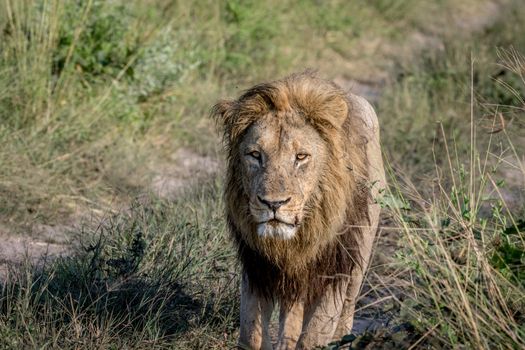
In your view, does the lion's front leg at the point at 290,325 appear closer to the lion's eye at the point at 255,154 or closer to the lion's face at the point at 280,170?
the lion's face at the point at 280,170

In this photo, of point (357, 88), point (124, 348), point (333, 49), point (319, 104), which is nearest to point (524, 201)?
point (319, 104)

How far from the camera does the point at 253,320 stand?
4172mm

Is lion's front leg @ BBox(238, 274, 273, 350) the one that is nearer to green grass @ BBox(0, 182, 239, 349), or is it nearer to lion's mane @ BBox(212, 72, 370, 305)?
lion's mane @ BBox(212, 72, 370, 305)

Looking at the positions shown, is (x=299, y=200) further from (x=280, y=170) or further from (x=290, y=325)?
(x=290, y=325)

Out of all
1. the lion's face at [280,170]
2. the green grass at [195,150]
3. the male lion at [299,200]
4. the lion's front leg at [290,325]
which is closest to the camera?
the green grass at [195,150]

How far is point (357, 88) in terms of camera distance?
10305mm

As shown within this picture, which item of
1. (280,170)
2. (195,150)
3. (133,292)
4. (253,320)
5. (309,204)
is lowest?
(195,150)

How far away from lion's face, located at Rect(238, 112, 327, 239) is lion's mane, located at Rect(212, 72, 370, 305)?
47mm

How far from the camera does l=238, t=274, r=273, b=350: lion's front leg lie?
4.14 m

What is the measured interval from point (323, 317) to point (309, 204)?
504 millimetres

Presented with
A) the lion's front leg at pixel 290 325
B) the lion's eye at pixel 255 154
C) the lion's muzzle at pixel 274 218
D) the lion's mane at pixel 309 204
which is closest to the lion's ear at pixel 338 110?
the lion's mane at pixel 309 204

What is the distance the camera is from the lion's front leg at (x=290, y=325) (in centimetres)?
428

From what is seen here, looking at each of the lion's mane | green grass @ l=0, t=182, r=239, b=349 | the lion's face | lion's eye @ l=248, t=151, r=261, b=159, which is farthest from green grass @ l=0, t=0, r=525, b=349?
lion's eye @ l=248, t=151, r=261, b=159

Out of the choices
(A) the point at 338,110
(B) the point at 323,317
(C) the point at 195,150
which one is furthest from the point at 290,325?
(C) the point at 195,150
